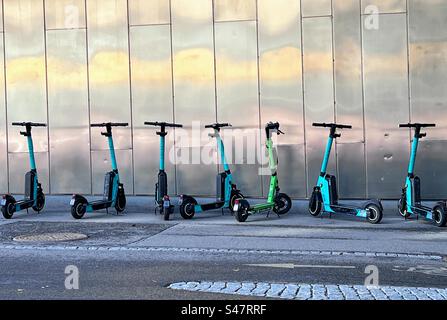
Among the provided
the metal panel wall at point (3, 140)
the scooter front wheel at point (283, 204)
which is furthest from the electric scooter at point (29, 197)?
the scooter front wheel at point (283, 204)

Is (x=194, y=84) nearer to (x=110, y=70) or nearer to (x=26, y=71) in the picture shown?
(x=110, y=70)

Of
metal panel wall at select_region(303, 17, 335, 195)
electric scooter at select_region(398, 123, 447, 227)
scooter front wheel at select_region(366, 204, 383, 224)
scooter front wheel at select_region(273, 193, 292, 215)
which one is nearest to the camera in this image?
electric scooter at select_region(398, 123, 447, 227)

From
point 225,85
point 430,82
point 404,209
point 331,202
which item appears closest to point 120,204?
point 225,85

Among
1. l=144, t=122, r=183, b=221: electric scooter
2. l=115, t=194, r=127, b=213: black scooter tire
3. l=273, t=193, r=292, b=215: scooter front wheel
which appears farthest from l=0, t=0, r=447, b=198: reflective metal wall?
l=144, t=122, r=183, b=221: electric scooter

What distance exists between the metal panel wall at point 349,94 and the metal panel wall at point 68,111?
5.87 metres

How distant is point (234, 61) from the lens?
14664 millimetres

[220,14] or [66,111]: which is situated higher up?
[220,14]

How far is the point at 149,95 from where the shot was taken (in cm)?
1511

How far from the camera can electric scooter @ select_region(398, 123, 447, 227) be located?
1145cm

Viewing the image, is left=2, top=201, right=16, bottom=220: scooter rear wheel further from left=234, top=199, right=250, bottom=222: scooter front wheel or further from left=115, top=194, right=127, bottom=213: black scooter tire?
left=234, top=199, right=250, bottom=222: scooter front wheel

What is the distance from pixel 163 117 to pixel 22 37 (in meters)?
4.02

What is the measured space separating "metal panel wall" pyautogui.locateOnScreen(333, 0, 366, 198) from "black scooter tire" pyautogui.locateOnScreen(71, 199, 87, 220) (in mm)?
5471
